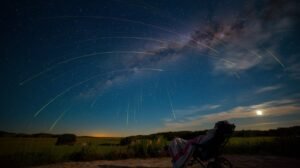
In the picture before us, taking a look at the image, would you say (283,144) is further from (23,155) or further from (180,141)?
(23,155)

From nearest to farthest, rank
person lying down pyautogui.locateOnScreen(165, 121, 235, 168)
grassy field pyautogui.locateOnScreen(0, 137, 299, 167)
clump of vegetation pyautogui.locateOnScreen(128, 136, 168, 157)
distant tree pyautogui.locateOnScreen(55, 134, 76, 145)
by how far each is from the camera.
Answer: person lying down pyautogui.locateOnScreen(165, 121, 235, 168)
grassy field pyautogui.locateOnScreen(0, 137, 299, 167)
clump of vegetation pyautogui.locateOnScreen(128, 136, 168, 157)
distant tree pyautogui.locateOnScreen(55, 134, 76, 145)

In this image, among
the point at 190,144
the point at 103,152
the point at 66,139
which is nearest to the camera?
the point at 190,144

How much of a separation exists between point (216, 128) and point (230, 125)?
0.35 m

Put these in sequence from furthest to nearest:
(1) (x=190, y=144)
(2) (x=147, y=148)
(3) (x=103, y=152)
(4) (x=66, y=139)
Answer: (4) (x=66, y=139) < (2) (x=147, y=148) < (3) (x=103, y=152) < (1) (x=190, y=144)

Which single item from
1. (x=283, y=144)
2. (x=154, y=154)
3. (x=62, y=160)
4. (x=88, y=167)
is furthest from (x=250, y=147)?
(x=62, y=160)

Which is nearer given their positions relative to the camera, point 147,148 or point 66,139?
point 147,148

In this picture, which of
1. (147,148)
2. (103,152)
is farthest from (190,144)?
(103,152)

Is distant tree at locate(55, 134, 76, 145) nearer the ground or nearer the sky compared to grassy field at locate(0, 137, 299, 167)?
nearer the sky

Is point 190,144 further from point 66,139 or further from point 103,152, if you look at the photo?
point 66,139

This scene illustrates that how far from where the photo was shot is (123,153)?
401 inches

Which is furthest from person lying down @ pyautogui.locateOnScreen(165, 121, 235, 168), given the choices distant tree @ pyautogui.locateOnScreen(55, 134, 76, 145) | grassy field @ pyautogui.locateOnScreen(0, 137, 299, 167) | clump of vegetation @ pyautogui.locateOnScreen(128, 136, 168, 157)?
distant tree @ pyautogui.locateOnScreen(55, 134, 76, 145)

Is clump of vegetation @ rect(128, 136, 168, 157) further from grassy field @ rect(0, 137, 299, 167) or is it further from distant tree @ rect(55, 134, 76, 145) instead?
distant tree @ rect(55, 134, 76, 145)

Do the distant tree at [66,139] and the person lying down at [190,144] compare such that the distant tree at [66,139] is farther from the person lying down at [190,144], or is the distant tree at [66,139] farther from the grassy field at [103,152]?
the person lying down at [190,144]

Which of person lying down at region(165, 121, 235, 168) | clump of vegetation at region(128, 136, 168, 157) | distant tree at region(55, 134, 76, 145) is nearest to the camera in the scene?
person lying down at region(165, 121, 235, 168)
